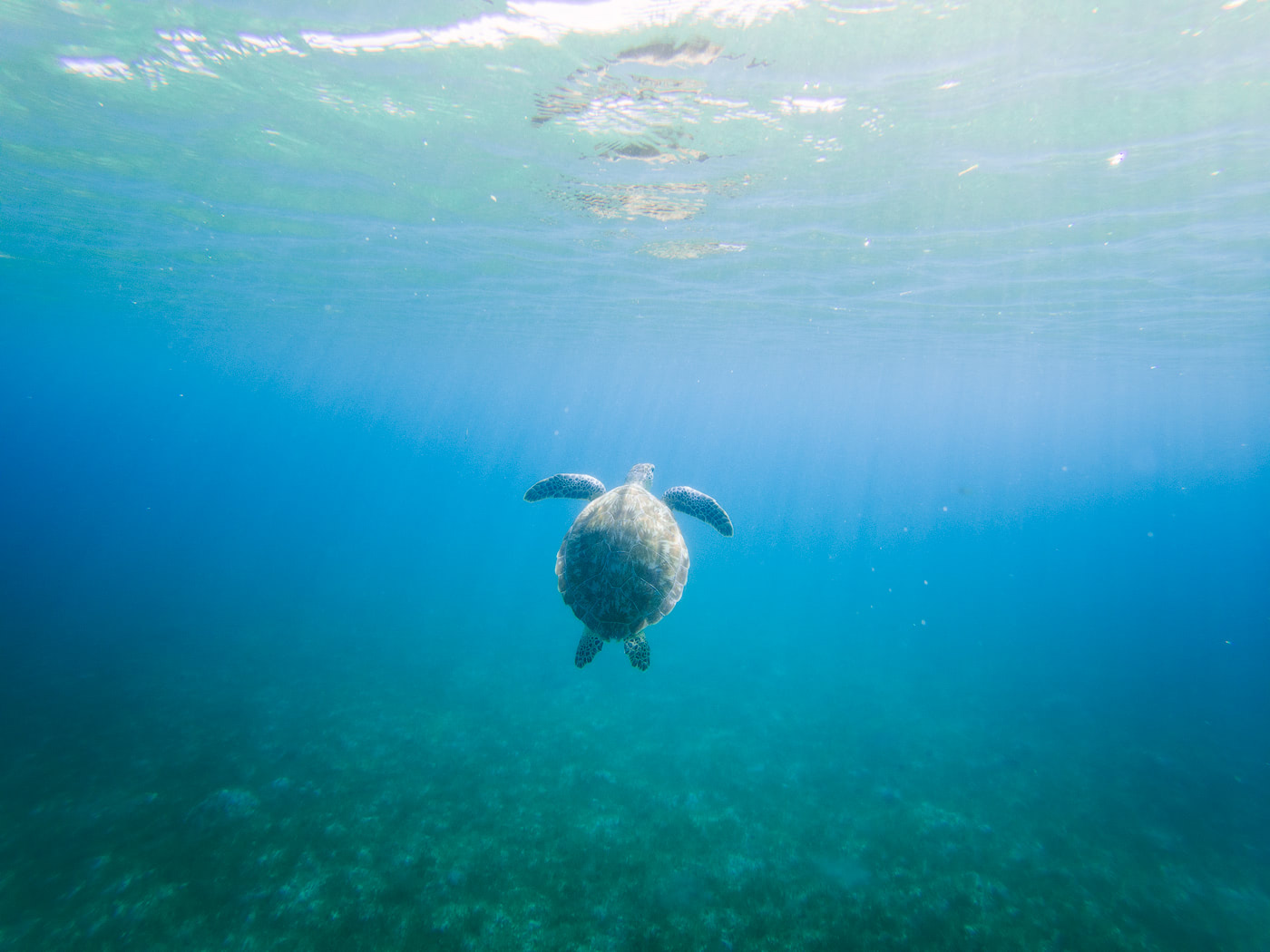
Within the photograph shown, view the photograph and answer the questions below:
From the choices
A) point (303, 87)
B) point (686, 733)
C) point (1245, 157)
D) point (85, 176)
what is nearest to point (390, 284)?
point (85, 176)

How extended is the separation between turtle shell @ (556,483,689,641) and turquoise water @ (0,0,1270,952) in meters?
4.82

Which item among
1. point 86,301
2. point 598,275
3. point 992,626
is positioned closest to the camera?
point 598,275

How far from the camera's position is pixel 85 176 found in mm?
15336

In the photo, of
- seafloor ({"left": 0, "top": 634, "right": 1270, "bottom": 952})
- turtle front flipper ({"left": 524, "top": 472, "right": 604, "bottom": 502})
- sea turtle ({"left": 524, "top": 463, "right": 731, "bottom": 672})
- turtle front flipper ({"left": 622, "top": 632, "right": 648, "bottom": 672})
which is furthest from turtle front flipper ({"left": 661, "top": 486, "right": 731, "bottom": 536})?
seafloor ({"left": 0, "top": 634, "right": 1270, "bottom": 952})

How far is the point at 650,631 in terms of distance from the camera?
901 inches

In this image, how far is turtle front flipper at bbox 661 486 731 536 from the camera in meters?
8.96

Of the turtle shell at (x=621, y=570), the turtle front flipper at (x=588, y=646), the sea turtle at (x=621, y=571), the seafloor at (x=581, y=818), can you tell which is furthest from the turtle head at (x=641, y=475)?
the seafloor at (x=581, y=818)

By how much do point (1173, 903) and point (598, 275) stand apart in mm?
24466

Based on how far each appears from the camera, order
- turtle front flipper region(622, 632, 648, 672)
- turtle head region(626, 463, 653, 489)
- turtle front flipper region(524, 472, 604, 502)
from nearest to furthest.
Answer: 1. turtle front flipper region(622, 632, 648, 672)
2. turtle front flipper region(524, 472, 604, 502)
3. turtle head region(626, 463, 653, 489)

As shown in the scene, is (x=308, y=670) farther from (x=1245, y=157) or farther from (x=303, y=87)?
(x=1245, y=157)

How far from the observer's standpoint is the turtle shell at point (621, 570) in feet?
21.9

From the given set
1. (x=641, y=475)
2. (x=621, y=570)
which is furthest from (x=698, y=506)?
(x=621, y=570)

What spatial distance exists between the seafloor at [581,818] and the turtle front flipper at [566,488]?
253 inches

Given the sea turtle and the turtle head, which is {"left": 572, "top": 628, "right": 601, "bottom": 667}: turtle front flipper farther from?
the turtle head
